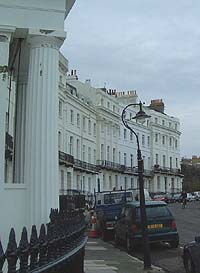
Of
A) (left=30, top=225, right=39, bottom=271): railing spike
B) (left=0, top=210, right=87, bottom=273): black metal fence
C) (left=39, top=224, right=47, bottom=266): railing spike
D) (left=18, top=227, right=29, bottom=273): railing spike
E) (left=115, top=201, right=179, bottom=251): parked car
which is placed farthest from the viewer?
(left=115, top=201, right=179, bottom=251): parked car

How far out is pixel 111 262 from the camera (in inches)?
595

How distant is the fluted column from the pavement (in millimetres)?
2433

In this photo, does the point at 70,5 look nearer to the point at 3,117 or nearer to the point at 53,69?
the point at 53,69

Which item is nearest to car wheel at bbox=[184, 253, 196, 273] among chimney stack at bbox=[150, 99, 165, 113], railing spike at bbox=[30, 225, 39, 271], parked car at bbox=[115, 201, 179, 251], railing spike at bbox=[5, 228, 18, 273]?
parked car at bbox=[115, 201, 179, 251]

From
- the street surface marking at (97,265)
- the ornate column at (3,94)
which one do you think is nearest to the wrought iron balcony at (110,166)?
the street surface marking at (97,265)

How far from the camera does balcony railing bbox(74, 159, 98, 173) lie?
62.0 metres

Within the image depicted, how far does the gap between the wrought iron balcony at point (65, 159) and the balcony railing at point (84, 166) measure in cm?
271

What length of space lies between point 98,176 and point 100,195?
1605 inches

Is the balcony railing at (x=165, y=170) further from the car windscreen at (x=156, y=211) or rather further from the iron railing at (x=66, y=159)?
the car windscreen at (x=156, y=211)

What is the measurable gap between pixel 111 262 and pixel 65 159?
41.4 meters

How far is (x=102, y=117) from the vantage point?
72875 millimetres

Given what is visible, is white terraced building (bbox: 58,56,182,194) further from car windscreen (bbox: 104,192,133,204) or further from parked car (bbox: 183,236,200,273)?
parked car (bbox: 183,236,200,273)

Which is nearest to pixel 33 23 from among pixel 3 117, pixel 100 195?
pixel 3 117

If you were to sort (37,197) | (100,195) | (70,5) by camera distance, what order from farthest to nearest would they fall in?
1. (100,195)
2. (70,5)
3. (37,197)
